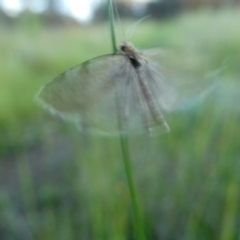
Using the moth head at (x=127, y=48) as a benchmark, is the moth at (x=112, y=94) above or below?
below

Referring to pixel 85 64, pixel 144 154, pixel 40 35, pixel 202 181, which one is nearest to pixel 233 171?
pixel 202 181

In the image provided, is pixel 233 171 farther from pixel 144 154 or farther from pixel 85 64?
pixel 85 64

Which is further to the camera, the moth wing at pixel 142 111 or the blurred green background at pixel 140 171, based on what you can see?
the blurred green background at pixel 140 171

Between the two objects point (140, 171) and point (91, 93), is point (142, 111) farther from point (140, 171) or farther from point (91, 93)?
point (140, 171)

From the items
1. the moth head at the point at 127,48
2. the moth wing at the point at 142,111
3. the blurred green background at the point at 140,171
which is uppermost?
the moth head at the point at 127,48

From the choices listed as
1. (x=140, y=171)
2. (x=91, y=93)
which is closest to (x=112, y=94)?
(x=91, y=93)

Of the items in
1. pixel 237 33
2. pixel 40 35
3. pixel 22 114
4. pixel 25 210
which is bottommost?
pixel 25 210
